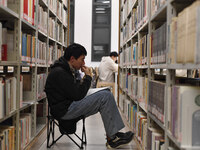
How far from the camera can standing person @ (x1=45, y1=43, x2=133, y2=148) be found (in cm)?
224

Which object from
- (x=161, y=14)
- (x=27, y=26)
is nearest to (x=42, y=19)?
(x=27, y=26)

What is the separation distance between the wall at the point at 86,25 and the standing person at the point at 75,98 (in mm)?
5285

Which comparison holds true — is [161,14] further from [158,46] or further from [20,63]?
[20,63]

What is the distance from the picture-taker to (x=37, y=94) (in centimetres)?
284

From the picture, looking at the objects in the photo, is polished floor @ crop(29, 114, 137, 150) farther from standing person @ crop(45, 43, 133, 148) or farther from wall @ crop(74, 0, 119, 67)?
wall @ crop(74, 0, 119, 67)

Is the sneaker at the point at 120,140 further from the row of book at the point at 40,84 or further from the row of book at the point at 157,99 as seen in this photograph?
the row of book at the point at 40,84

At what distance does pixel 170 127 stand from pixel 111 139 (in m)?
1.23

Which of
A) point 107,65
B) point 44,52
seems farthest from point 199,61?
point 107,65

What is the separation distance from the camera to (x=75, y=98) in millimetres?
2250

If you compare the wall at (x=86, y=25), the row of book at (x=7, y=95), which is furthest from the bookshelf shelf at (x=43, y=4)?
the wall at (x=86, y=25)

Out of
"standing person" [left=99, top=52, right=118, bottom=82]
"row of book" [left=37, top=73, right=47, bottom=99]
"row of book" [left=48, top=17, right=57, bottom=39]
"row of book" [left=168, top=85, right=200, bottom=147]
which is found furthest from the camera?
"standing person" [left=99, top=52, right=118, bottom=82]

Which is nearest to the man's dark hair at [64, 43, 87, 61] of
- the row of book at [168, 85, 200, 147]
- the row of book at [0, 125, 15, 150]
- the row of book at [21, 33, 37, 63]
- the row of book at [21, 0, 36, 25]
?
the row of book at [21, 33, 37, 63]

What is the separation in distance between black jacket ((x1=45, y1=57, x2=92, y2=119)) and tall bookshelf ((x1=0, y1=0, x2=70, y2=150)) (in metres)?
0.29

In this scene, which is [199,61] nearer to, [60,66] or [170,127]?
[170,127]
